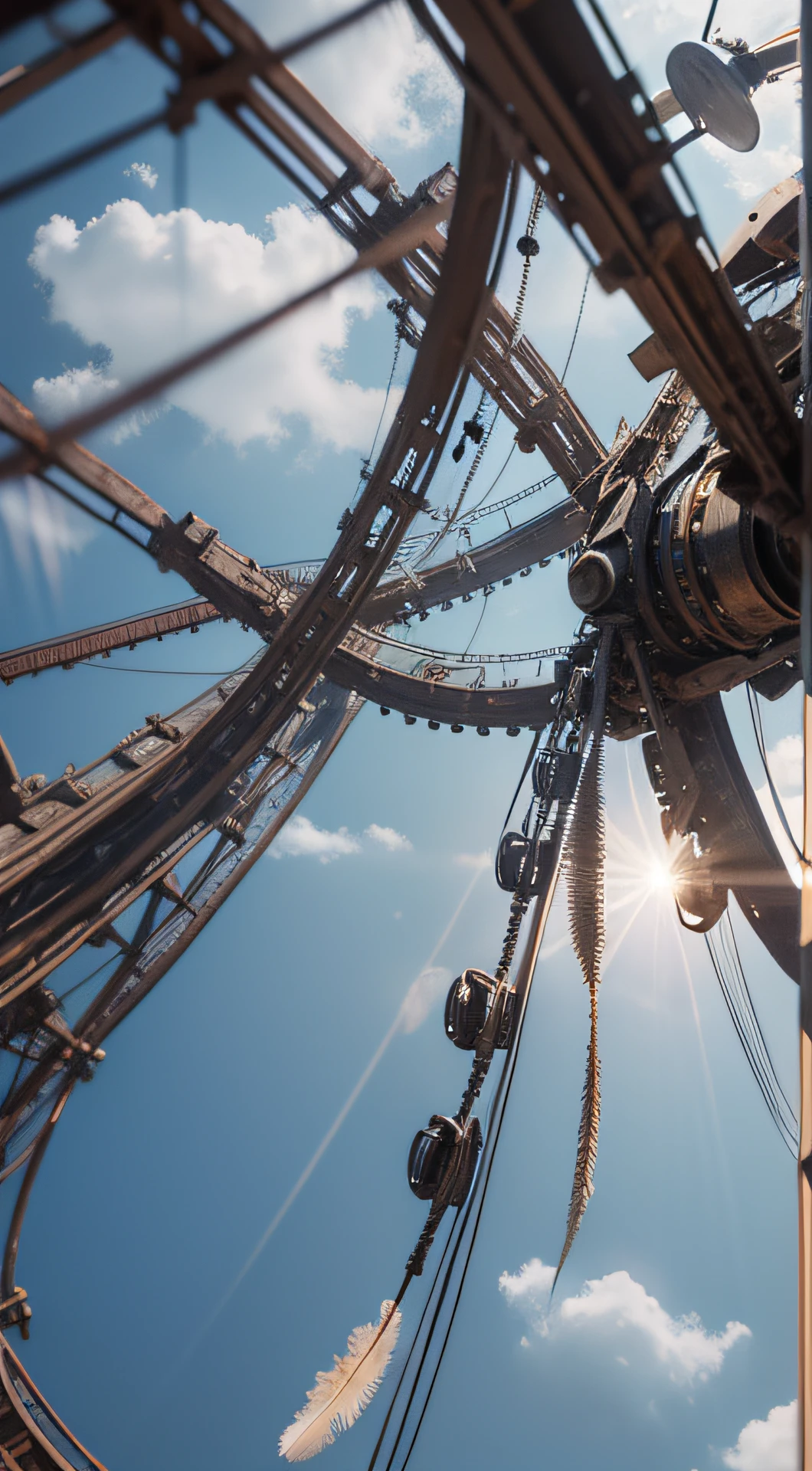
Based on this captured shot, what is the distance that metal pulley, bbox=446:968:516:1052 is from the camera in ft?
19.9

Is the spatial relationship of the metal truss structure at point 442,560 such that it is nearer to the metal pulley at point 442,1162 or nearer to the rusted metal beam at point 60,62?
the rusted metal beam at point 60,62

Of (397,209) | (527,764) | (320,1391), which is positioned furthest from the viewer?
(397,209)

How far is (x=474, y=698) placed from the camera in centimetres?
1205

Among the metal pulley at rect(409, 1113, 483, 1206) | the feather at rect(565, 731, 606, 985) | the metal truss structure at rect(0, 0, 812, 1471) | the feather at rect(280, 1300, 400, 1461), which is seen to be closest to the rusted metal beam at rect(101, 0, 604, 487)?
the metal truss structure at rect(0, 0, 812, 1471)

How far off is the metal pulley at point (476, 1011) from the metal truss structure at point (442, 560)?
1100 millimetres

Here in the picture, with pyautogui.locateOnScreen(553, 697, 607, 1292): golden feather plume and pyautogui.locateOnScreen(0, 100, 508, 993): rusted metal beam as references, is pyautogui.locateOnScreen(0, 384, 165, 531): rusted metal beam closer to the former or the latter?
pyautogui.locateOnScreen(0, 100, 508, 993): rusted metal beam

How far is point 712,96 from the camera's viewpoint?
566 cm

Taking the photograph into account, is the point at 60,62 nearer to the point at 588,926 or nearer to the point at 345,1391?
the point at 588,926

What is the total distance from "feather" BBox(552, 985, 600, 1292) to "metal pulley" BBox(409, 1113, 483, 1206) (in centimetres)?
84

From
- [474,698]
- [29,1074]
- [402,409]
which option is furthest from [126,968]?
[402,409]

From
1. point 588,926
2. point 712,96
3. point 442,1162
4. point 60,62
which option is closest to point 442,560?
point 712,96

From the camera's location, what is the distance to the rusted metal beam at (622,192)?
2.64m

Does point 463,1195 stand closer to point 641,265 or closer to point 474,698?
point 641,265

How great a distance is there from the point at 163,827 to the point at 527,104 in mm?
8256
